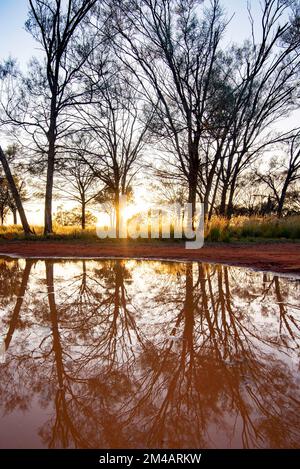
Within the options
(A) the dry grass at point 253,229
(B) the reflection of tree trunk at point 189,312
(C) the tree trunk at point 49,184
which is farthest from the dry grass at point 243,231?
(B) the reflection of tree trunk at point 189,312

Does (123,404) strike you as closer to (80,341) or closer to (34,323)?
(80,341)

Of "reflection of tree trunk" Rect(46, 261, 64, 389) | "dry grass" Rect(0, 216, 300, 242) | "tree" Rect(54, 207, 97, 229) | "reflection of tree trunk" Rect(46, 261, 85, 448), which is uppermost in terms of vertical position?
"tree" Rect(54, 207, 97, 229)

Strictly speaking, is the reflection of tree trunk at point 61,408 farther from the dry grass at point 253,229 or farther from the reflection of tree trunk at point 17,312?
the dry grass at point 253,229

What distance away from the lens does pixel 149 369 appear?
2100 mm

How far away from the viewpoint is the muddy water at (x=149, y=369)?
4.89 feet

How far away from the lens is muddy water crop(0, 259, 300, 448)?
58.6 inches

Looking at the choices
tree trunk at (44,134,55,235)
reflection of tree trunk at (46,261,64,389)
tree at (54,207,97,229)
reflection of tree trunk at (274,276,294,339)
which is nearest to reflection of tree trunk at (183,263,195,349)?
reflection of tree trunk at (274,276,294,339)

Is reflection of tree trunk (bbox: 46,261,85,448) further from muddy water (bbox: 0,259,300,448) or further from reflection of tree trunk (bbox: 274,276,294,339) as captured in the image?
reflection of tree trunk (bbox: 274,276,294,339)

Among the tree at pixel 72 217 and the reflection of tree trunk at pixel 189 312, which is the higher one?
the tree at pixel 72 217

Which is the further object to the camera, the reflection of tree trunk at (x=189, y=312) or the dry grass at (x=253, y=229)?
the dry grass at (x=253, y=229)

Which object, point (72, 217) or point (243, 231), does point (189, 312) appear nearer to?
point (243, 231)

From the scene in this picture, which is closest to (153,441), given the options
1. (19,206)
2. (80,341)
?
(80,341)

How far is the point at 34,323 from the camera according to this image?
9.74 feet
